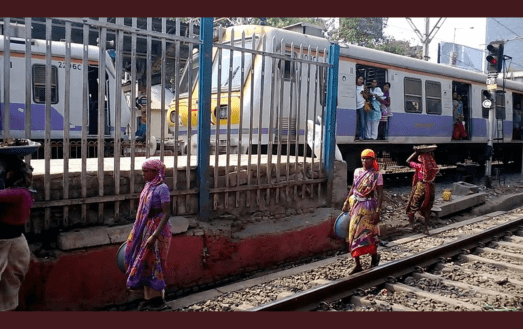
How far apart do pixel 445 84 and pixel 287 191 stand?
755 cm

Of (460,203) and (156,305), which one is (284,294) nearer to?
(156,305)

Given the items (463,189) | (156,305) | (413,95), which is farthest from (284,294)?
(413,95)

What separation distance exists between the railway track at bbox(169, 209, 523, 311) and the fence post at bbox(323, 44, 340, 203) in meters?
1.43

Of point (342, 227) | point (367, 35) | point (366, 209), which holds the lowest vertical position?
point (342, 227)

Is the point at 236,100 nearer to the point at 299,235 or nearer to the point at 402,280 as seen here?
the point at 299,235

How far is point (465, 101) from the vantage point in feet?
43.4

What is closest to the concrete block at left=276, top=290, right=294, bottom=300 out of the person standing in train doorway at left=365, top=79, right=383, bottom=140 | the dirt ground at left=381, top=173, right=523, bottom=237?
the dirt ground at left=381, top=173, right=523, bottom=237

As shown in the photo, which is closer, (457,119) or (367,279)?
(367,279)

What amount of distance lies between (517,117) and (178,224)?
1519 cm

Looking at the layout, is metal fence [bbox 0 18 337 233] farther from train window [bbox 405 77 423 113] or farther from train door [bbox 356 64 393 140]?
train window [bbox 405 77 423 113]

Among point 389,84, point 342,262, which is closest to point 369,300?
point 342,262

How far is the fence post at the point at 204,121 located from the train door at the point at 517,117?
1405cm

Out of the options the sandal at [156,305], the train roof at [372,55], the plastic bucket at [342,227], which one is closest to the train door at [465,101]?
the train roof at [372,55]

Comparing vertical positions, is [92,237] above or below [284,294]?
above
